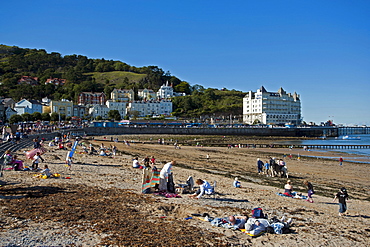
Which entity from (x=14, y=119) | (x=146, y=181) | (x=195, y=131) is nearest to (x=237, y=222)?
(x=146, y=181)

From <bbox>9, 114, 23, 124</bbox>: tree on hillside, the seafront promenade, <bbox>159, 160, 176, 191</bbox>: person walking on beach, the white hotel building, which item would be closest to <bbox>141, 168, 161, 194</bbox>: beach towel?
<bbox>159, 160, 176, 191</bbox>: person walking on beach

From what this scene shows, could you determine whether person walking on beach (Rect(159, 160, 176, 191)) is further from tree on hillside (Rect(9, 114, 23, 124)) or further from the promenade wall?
tree on hillside (Rect(9, 114, 23, 124))

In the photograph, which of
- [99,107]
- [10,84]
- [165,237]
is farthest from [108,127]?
[10,84]

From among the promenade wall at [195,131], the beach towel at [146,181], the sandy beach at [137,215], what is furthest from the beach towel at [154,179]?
the promenade wall at [195,131]

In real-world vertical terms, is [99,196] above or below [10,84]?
below

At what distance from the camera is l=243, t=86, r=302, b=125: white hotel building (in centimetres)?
10644

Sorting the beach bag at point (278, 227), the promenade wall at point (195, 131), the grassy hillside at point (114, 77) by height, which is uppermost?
the grassy hillside at point (114, 77)

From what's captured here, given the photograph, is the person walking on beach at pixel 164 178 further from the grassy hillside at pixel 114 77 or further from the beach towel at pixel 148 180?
the grassy hillside at pixel 114 77

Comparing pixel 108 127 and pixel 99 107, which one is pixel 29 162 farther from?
pixel 99 107

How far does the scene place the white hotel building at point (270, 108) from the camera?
349ft

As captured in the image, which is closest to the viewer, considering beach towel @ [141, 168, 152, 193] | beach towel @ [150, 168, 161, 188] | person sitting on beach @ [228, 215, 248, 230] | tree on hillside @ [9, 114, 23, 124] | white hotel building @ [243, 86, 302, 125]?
person sitting on beach @ [228, 215, 248, 230]

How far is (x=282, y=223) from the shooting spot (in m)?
6.77

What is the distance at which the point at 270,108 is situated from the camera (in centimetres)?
10781

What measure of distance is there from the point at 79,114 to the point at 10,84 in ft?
141
